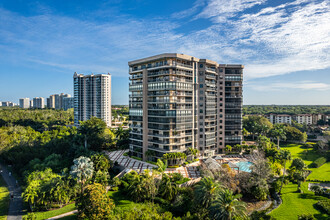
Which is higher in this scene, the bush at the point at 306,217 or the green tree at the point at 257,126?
the green tree at the point at 257,126

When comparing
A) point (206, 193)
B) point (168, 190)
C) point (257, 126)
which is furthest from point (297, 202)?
point (257, 126)

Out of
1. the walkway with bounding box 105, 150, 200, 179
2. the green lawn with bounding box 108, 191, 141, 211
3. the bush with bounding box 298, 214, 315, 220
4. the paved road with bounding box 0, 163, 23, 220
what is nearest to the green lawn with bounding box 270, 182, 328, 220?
the bush with bounding box 298, 214, 315, 220

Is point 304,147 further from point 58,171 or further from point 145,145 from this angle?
point 58,171

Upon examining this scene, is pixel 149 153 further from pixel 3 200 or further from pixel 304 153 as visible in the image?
pixel 304 153

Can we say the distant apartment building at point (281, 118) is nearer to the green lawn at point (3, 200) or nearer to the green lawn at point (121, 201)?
the green lawn at point (121, 201)

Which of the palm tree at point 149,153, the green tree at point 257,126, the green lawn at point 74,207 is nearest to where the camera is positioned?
the green lawn at point 74,207

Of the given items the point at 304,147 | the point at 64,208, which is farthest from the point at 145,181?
the point at 304,147

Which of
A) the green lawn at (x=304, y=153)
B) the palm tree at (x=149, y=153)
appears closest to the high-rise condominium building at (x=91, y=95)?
the palm tree at (x=149, y=153)
